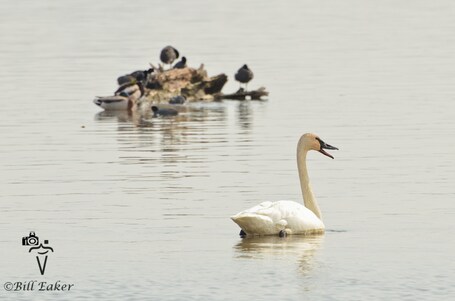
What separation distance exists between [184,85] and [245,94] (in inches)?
68.2

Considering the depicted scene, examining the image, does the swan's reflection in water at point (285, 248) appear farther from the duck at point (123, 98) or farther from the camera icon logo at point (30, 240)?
the duck at point (123, 98)

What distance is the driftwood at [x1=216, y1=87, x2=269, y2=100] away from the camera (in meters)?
44.4

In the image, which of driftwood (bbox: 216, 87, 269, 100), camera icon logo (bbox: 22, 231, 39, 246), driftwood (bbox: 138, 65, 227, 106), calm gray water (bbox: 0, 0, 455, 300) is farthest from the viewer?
driftwood (bbox: 138, 65, 227, 106)

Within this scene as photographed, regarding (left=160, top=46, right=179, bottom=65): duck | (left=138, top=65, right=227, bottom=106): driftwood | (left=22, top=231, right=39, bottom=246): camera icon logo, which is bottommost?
(left=22, top=231, right=39, bottom=246): camera icon logo

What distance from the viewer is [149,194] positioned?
2561cm

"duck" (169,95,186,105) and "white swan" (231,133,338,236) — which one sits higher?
"duck" (169,95,186,105)

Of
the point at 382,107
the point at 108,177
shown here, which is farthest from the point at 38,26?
the point at 108,177

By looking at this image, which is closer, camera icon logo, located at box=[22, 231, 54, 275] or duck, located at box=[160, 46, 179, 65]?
camera icon logo, located at box=[22, 231, 54, 275]

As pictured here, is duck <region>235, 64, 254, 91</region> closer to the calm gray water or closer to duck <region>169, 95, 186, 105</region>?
the calm gray water

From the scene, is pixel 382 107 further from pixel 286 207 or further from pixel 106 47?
pixel 106 47

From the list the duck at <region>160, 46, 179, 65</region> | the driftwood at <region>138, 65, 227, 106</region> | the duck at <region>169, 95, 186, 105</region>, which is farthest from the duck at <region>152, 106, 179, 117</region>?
the duck at <region>160, 46, 179, 65</region>

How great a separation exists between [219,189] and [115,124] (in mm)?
12873

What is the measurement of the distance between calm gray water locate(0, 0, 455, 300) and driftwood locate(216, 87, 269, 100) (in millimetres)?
624

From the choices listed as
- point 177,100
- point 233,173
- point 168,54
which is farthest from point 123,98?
point 233,173
